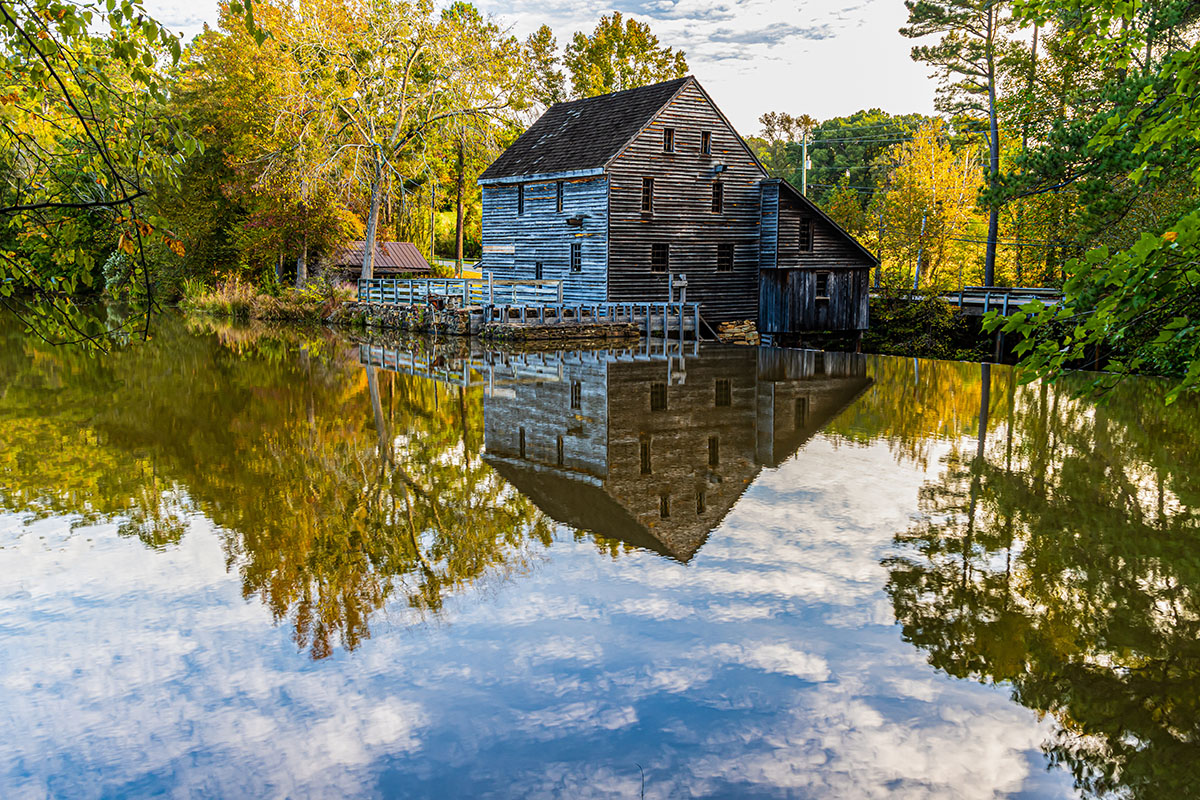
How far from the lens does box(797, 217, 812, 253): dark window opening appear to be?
129ft

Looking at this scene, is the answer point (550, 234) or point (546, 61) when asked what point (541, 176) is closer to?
point (550, 234)

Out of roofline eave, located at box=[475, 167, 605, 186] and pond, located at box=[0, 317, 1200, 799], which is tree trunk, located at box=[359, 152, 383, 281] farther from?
pond, located at box=[0, 317, 1200, 799]

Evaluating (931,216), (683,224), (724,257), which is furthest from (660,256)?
(931,216)

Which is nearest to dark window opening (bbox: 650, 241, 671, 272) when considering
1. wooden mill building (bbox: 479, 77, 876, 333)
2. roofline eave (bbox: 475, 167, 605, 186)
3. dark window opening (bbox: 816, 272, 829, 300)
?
wooden mill building (bbox: 479, 77, 876, 333)

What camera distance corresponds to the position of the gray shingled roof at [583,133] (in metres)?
37.9

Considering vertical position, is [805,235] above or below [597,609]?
above

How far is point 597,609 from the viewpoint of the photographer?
8.72m

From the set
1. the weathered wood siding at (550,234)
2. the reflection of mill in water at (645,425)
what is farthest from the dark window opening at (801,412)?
the weathered wood siding at (550,234)

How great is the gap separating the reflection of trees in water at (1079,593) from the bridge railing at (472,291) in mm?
26195

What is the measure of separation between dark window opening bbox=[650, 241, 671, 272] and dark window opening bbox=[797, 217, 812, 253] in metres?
5.79

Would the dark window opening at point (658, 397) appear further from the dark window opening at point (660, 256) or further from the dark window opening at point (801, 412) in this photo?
the dark window opening at point (660, 256)

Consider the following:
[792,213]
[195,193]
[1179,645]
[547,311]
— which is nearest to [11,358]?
[547,311]

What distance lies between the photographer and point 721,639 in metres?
8.00

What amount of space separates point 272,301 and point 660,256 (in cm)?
2342
